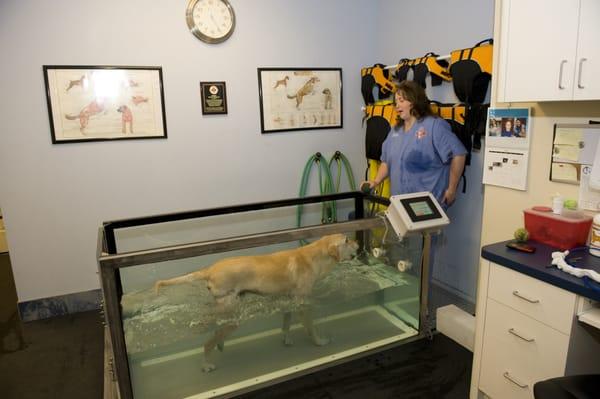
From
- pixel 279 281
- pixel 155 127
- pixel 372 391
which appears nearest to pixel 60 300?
pixel 155 127

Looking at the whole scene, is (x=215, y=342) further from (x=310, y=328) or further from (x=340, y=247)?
(x=340, y=247)

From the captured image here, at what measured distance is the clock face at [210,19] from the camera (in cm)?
302

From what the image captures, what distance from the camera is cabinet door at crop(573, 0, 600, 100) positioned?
145 centimetres

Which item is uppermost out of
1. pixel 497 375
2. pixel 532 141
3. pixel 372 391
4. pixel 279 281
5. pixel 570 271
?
pixel 532 141

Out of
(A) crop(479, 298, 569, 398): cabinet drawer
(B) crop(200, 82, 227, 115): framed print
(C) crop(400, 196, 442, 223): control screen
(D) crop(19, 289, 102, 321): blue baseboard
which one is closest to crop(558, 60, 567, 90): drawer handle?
(C) crop(400, 196, 442, 223): control screen

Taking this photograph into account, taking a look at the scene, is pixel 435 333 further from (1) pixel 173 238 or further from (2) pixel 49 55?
(2) pixel 49 55

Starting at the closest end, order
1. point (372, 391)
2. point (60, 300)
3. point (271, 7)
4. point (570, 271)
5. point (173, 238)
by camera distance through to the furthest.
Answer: point (570, 271) < point (372, 391) < point (173, 238) < point (60, 300) < point (271, 7)

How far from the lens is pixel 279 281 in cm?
206

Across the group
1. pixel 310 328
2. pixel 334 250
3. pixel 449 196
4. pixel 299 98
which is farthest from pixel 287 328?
pixel 299 98

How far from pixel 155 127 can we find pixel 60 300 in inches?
57.5

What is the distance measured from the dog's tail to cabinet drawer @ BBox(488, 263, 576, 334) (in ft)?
4.15

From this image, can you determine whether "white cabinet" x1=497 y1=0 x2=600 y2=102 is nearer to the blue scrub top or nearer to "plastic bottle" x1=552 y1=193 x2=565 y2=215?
"plastic bottle" x1=552 y1=193 x2=565 y2=215

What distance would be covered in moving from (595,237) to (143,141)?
2799 millimetres

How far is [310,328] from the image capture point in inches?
85.7
